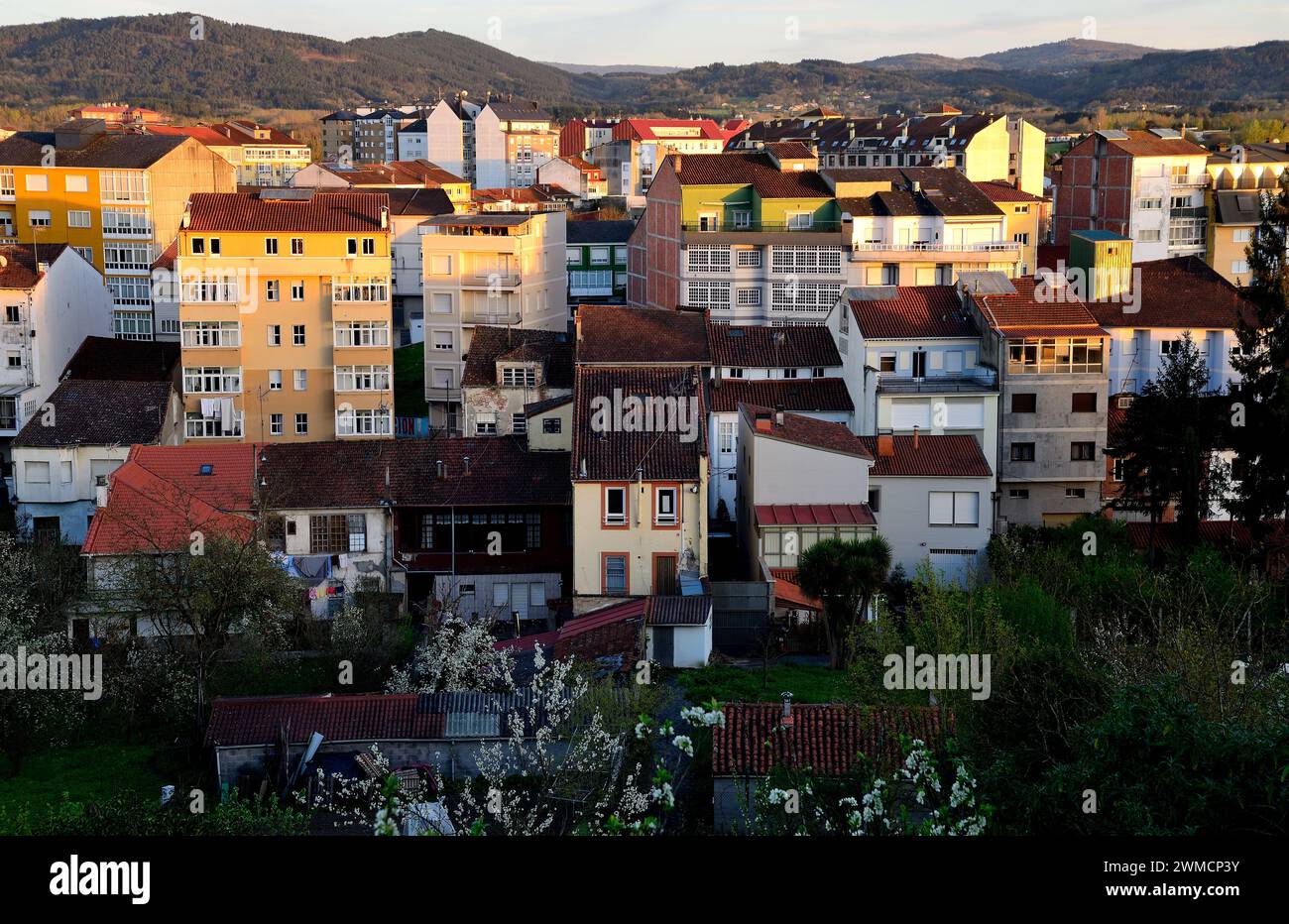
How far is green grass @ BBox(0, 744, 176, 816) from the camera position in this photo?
23.1 m

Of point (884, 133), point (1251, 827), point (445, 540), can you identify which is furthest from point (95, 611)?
point (884, 133)

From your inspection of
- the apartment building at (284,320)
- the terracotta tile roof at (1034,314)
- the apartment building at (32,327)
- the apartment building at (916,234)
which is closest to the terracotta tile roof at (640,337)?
the apartment building at (284,320)

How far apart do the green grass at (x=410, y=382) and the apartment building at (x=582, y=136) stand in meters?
68.0

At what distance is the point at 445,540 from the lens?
110ft

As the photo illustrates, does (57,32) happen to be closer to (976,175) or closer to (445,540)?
(976,175)

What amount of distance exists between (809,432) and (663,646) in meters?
8.11

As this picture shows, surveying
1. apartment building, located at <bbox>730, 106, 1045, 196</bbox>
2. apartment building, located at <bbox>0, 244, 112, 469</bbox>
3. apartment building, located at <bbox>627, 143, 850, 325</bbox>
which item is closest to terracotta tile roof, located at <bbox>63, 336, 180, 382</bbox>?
apartment building, located at <bbox>0, 244, 112, 469</bbox>

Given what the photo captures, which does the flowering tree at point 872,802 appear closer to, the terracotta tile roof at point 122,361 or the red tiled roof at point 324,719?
the red tiled roof at point 324,719

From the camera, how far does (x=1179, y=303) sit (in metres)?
42.3

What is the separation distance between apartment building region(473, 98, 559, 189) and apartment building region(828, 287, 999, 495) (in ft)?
252

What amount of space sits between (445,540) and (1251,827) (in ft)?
81.7

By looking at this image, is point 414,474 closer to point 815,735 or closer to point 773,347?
point 773,347

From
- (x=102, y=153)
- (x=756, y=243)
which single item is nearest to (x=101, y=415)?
(x=756, y=243)

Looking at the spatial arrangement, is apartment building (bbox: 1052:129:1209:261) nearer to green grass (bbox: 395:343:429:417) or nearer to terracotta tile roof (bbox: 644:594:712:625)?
green grass (bbox: 395:343:429:417)
